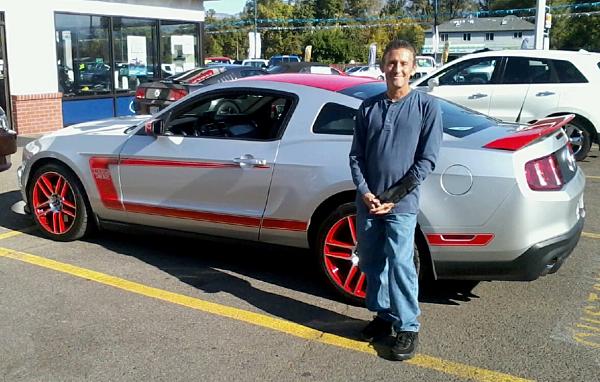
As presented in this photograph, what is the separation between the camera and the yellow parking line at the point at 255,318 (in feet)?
10.9

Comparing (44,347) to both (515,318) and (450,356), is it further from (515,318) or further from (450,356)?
(515,318)

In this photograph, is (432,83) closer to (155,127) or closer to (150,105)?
(155,127)

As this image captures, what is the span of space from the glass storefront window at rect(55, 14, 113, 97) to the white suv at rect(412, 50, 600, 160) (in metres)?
7.97

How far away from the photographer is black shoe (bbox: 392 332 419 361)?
341 centimetres

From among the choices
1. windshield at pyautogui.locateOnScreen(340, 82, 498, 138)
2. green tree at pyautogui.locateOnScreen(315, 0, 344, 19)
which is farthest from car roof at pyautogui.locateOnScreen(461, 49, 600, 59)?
green tree at pyautogui.locateOnScreen(315, 0, 344, 19)

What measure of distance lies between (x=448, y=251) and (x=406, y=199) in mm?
771

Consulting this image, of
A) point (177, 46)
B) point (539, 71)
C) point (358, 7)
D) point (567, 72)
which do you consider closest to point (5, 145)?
point (539, 71)

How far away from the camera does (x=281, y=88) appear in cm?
460

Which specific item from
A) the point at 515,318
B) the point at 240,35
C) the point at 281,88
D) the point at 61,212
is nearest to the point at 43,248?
the point at 61,212

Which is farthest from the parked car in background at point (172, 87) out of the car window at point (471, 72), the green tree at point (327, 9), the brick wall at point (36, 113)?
the green tree at point (327, 9)

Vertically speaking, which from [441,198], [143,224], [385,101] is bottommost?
[143,224]

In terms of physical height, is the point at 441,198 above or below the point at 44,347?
above

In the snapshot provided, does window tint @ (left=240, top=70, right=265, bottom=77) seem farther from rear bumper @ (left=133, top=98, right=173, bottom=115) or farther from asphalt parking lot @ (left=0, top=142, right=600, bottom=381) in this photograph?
asphalt parking lot @ (left=0, top=142, right=600, bottom=381)

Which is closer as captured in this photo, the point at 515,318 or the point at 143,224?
the point at 515,318
